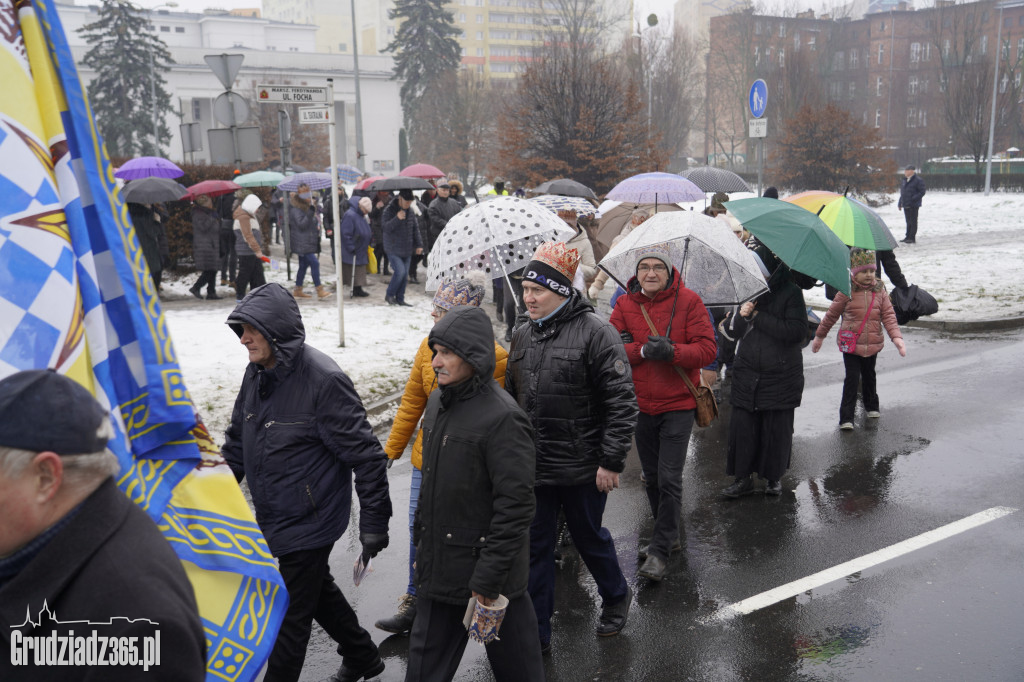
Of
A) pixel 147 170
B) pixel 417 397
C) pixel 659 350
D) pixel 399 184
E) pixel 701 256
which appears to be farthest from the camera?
pixel 399 184

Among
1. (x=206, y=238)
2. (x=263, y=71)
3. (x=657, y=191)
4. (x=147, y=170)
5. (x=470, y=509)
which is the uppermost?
(x=263, y=71)

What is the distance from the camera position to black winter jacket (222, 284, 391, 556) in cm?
378

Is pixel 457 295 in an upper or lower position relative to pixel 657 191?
lower

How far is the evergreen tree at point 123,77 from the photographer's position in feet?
173

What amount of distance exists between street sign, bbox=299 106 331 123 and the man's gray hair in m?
9.01

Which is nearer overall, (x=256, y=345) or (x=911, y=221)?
(x=256, y=345)

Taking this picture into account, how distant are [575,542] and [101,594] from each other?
10.2ft

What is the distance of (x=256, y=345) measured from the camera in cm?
379

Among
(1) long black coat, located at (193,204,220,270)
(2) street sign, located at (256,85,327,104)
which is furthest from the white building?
(2) street sign, located at (256,85,327,104)

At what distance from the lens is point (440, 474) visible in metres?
3.47

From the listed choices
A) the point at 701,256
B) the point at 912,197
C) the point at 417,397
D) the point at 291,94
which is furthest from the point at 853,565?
the point at 912,197

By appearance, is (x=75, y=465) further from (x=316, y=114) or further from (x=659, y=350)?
(x=316, y=114)

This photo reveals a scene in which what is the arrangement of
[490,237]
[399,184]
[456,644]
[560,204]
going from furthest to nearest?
[399,184] < [560,204] < [490,237] < [456,644]

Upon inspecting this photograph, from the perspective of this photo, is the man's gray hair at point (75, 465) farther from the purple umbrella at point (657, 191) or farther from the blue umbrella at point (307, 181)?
the blue umbrella at point (307, 181)
